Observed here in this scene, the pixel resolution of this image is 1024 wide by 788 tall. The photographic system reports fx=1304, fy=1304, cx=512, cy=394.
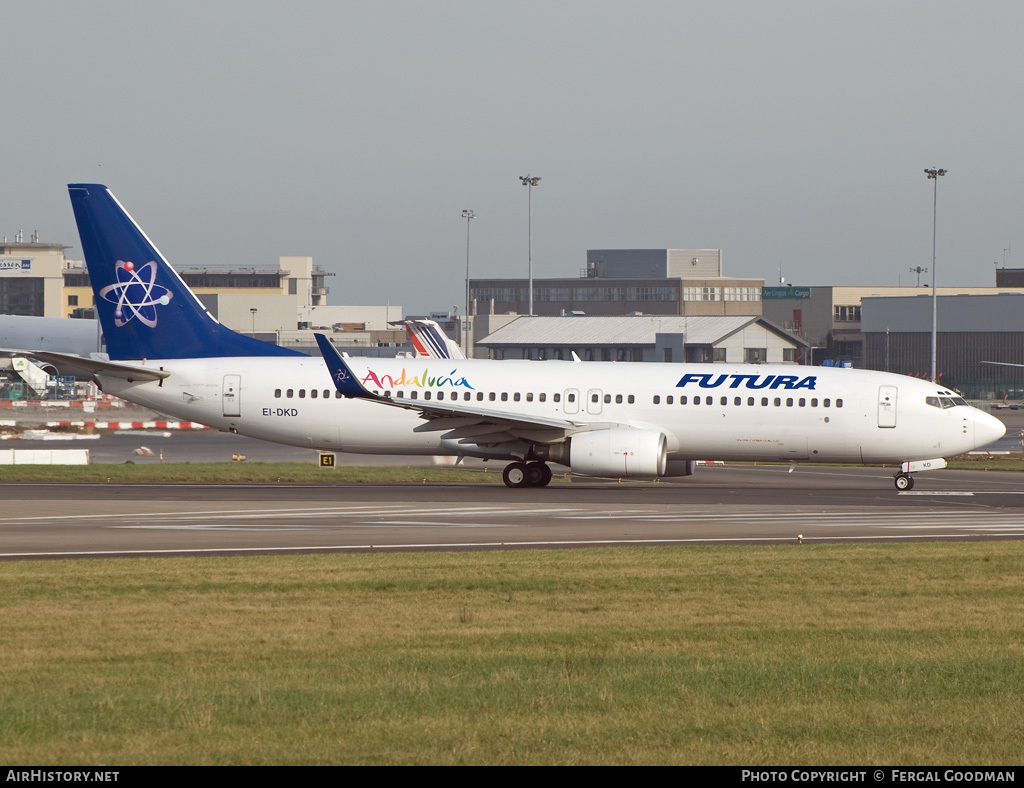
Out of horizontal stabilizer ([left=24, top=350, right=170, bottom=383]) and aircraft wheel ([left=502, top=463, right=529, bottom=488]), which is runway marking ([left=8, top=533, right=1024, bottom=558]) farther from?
horizontal stabilizer ([left=24, top=350, right=170, bottom=383])

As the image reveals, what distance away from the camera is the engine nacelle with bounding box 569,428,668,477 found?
110ft

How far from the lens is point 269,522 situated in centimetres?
2547

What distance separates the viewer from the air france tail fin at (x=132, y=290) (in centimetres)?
3688

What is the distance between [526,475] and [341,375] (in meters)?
5.79

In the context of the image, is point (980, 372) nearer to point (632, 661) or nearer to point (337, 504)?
point (337, 504)

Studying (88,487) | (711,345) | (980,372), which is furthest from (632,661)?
(980,372)

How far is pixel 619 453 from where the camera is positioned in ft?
110

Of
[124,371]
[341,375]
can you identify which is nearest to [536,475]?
[341,375]

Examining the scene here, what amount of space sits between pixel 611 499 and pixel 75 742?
79.3ft

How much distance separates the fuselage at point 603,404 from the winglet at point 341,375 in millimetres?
2316

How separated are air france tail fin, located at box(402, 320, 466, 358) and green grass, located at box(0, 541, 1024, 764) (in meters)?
52.8

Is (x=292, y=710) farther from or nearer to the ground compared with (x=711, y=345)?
nearer to the ground
